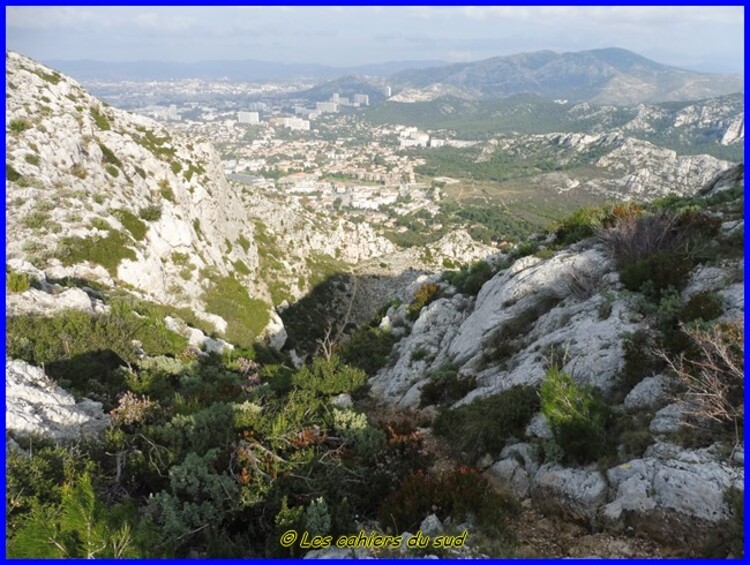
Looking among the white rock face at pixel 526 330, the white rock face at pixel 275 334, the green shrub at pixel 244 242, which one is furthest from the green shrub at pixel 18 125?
the white rock face at pixel 526 330

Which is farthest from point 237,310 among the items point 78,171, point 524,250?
point 524,250

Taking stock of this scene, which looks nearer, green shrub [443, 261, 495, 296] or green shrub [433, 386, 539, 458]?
green shrub [433, 386, 539, 458]

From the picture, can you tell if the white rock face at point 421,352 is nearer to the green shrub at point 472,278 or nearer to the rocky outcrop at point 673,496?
the green shrub at point 472,278

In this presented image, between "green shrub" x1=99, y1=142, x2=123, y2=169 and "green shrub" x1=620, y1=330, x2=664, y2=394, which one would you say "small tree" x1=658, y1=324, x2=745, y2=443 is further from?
"green shrub" x1=99, y1=142, x2=123, y2=169

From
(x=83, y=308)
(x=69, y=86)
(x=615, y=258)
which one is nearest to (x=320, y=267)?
(x=69, y=86)

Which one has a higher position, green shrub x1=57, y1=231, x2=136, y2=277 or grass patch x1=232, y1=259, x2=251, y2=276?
green shrub x1=57, y1=231, x2=136, y2=277

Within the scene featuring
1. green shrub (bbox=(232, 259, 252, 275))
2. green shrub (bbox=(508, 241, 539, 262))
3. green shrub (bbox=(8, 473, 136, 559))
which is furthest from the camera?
green shrub (bbox=(232, 259, 252, 275))

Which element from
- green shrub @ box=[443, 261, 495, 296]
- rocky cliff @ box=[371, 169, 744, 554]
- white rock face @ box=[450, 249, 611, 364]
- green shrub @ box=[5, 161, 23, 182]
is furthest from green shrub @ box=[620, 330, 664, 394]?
green shrub @ box=[5, 161, 23, 182]
